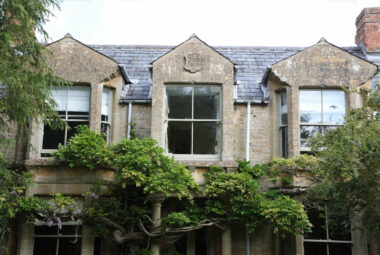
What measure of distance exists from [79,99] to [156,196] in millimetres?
3614

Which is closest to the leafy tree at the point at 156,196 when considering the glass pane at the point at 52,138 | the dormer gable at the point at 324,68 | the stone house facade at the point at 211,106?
the stone house facade at the point at 211,106

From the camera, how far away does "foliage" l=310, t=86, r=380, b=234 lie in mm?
9242

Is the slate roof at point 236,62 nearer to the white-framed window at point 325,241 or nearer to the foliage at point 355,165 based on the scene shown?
the white-framed window at point 325,241

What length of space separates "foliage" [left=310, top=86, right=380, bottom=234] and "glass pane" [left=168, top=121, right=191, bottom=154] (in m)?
3.58

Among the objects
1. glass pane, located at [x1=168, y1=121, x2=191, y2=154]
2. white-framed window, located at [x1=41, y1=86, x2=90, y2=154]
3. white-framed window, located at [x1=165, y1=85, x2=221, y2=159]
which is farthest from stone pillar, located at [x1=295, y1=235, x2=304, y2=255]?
white-framed window, located at [x1=41, y1=86, x2=90, y2=154]

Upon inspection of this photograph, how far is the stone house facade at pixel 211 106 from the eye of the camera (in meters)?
12.4

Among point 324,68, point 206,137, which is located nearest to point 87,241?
point 206,137

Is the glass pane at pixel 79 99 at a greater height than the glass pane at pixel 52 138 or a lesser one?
greater

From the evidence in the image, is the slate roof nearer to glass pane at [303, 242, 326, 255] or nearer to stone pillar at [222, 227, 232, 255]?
stone pillar at [222, 227, 232, 255]

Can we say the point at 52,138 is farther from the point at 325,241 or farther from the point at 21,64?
the point at 325,241

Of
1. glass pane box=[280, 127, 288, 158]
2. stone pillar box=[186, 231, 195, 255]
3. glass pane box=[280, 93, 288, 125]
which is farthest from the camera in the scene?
glass pane box=[280, 93, 288, 125]

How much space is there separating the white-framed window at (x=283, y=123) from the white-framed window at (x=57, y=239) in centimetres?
553

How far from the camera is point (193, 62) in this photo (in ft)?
42.2

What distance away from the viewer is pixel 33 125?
12.4 metres
